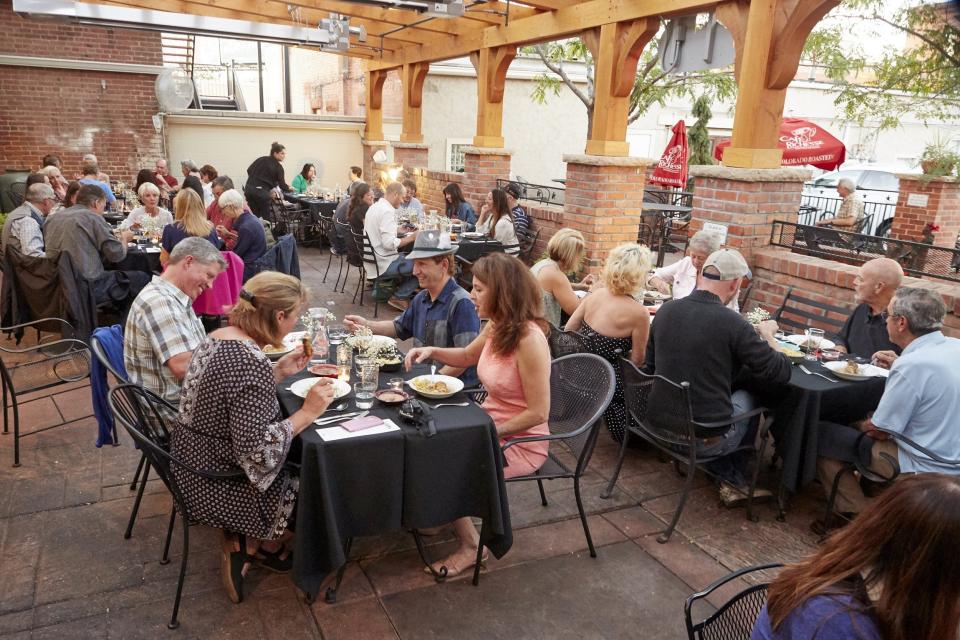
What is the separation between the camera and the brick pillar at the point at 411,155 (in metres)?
12.4

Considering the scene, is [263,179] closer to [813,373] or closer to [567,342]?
[567,342]

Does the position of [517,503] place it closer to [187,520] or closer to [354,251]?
[187,520]

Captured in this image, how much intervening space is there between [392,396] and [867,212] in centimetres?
1427

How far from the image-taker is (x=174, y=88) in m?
12.3

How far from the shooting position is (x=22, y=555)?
3053mm

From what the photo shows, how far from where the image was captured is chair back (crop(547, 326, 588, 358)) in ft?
13.4

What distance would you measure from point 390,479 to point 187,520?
85 centimetres

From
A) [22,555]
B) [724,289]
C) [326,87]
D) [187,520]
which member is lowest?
[22,555]

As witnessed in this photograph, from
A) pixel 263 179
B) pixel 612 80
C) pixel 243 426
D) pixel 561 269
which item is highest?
pixel 612 80

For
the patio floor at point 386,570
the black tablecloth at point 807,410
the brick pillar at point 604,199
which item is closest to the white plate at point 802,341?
the black tablecloth at point 807,410

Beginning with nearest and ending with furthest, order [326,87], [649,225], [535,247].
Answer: [535,247]
[649,225]
[326,87]

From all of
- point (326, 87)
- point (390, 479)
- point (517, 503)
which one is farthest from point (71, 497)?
point (326, 87)

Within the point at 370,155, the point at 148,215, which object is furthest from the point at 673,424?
the point at 370,155

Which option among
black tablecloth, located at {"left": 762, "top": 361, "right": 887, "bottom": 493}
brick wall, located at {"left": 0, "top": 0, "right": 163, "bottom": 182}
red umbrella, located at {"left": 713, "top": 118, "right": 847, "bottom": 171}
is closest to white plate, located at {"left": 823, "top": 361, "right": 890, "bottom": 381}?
black tablecloth, located at {"left": 762, "top": 361, "right": 887, "bottom": 493}
